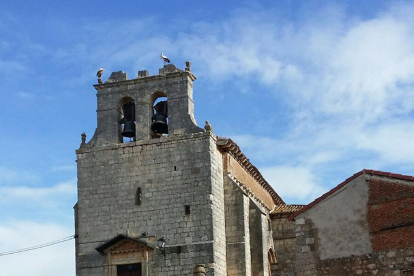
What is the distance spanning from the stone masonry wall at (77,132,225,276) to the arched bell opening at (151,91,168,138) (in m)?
0.74

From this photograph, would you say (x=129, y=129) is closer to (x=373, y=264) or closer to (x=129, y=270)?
(x=129, y=270)

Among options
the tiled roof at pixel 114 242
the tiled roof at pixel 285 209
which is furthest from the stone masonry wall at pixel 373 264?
the tiled roof at pixel 285 209

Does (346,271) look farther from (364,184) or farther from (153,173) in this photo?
(153,173)

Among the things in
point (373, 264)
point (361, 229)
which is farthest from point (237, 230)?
point (373, 264)

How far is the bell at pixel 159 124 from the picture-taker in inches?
1211

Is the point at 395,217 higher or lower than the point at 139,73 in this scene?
lower

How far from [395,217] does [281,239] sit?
42.6ft

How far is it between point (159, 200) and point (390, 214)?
1069 centimetres

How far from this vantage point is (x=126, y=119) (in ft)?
103

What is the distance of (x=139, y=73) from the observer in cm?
3131

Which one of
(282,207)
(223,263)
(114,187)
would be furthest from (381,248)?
(282,207)

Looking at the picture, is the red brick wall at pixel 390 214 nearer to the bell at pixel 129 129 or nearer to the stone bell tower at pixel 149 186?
the stone bell tower at pixel 149 186

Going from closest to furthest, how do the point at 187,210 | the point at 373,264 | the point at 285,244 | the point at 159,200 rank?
the point at 373,264
the point at 187,210
the point at 159,200
the point at 285,244

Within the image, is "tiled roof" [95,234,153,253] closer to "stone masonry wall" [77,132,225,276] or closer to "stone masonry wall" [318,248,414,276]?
"stone masonry wall" [77,132,225,276]
